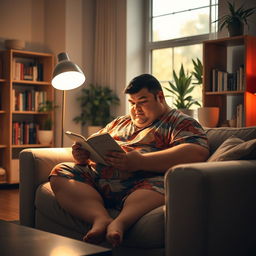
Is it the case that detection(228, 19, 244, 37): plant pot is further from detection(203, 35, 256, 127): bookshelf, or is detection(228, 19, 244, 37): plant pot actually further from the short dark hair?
the short dark hair

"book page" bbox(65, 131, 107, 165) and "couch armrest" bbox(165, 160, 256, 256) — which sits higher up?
"book page" bbox(65, 131, 107, 165)

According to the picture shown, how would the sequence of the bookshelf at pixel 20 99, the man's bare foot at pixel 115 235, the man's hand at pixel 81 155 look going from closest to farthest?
the man's bare foot at pixel 115 235 → the man's hand at pixel 81 155 → the bookshelf at pixel 20 99

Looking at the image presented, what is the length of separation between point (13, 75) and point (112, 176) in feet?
12.2

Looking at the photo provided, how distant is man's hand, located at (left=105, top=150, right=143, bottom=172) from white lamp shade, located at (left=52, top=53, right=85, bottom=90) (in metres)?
1.14

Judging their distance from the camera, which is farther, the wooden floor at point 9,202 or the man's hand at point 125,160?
the wooden floor at point 9,202

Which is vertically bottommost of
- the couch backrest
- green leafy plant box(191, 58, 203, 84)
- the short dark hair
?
the couch backrest

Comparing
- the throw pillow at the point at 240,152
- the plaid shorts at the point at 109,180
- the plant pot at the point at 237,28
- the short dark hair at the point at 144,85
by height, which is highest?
the plant pot at the point at 237,28

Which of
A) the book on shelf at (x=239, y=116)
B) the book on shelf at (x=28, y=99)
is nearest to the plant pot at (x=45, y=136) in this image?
the book on shelf at (x=28, y=99)

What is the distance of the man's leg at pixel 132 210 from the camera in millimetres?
2002

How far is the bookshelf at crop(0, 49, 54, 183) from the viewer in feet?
19.3

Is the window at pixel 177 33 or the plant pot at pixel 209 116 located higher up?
the window at pixel 177 33

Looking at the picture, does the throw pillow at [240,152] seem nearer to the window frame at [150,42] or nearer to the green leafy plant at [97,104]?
the window frame at [150,42]

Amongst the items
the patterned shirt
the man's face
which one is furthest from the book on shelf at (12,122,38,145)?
the man's face

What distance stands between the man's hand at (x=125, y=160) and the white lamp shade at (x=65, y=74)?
1.14 meters
